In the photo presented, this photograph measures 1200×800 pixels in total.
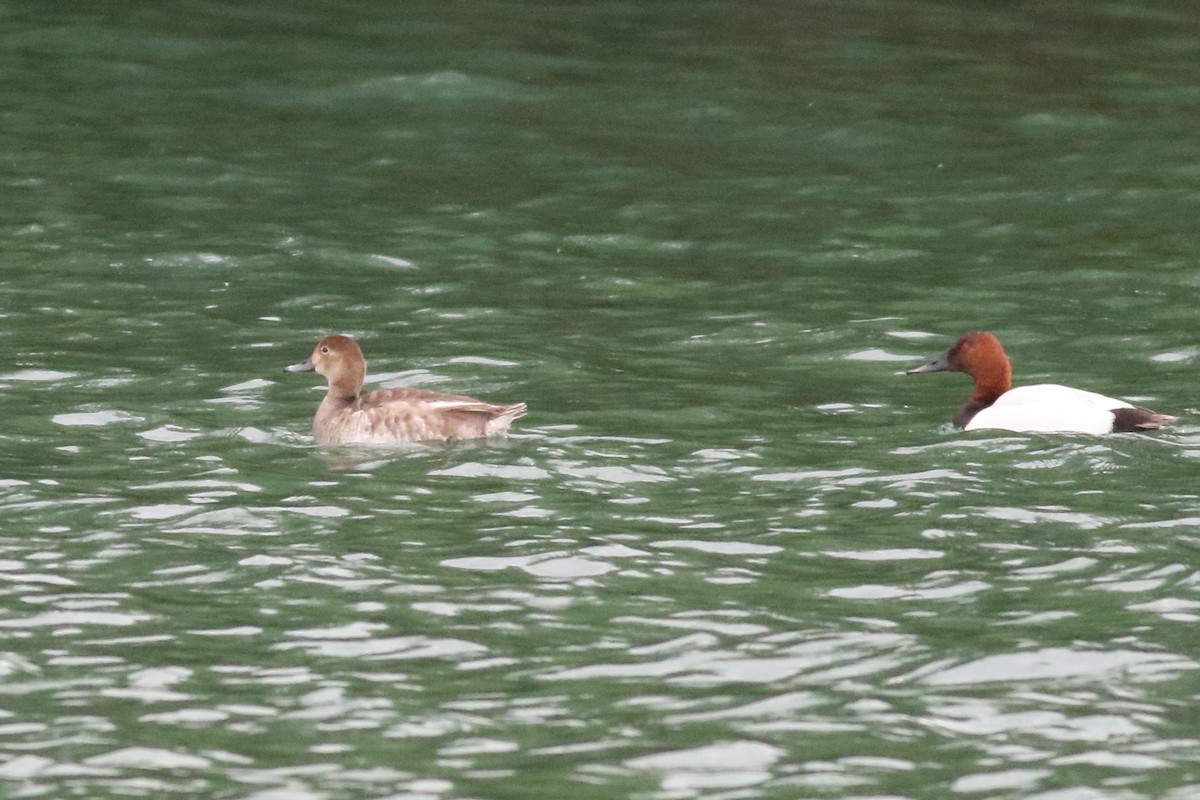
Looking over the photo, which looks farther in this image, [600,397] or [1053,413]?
[600,397]

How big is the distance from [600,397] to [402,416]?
164 cm

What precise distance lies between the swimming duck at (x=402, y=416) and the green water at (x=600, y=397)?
20 centimetres

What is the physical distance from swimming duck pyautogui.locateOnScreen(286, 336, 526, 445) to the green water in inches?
7.9

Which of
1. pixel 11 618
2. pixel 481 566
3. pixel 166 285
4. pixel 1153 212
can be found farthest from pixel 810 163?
pixel 11 618

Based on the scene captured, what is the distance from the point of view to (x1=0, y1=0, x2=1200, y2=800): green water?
8.59 metres

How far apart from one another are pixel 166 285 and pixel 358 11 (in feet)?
36.4

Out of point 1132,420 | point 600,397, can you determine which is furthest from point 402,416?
point 1132,420

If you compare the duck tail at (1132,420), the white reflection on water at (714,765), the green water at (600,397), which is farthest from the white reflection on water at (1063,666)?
the duck tail at (1132,420)

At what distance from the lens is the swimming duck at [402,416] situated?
12859 millimetres

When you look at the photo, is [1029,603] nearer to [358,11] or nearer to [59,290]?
[59,290]

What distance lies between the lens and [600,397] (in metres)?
14.3

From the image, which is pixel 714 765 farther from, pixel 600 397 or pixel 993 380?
pixel 993 380

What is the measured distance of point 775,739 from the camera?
842 centimetres


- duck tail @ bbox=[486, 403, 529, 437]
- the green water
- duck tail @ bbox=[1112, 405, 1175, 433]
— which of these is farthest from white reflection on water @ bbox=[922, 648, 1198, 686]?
duck tail @ bbox=[486, 403, 529, 437]
